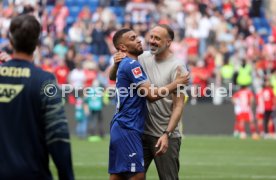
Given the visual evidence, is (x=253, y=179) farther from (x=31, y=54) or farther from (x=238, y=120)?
(x=238, y=120)

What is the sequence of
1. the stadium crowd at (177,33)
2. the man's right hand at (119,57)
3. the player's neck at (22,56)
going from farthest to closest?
the stadium crowd at (177,33), the man's right hand at (119,57), the player's neck at (22,56)

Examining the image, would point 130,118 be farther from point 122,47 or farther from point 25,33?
point 25,33

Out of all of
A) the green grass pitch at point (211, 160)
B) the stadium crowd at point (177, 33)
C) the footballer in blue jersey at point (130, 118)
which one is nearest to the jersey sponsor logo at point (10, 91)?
the footballer in blue jersey at point (130, 118)

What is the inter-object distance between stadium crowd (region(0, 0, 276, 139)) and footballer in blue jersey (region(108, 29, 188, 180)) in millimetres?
17989

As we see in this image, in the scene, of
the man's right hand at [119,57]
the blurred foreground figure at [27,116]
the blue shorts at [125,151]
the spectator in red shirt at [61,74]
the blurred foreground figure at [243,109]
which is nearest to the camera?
the blurred foreground figure at [27,116]

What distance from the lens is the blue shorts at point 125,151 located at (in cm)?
878

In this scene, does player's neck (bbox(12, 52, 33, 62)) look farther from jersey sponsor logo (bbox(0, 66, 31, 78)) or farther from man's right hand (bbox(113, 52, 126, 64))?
man's right hand (bbox(113, 52, 126, 64))

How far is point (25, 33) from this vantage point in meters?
6.11

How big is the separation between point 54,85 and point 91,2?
94.5 feet

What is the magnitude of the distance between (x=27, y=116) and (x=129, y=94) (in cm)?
287

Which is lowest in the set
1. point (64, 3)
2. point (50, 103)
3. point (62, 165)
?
point (62, 165)

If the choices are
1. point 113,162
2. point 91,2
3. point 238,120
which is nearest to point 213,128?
point 238,120

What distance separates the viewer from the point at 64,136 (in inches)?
237

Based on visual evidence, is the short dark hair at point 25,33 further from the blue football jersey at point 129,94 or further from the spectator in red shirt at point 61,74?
the spectator in red shirt at point 61,74
